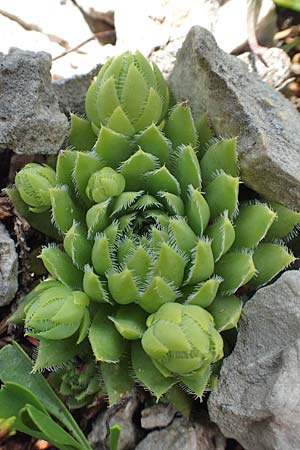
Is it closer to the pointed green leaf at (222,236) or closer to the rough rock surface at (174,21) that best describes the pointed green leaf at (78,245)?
the pointed green leaf at (222,236)

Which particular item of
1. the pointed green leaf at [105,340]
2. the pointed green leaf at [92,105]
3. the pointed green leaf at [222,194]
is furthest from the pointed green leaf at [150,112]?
the pointed green leaf at [105,340]

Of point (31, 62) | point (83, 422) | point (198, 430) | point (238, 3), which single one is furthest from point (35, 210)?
point (238, 3)

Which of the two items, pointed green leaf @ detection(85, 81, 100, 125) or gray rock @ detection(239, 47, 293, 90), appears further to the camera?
gray rock @ detection(239, 47, 293, 90)

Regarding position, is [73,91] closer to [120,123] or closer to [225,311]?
[120,123]

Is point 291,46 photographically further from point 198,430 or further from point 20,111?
point 198,430

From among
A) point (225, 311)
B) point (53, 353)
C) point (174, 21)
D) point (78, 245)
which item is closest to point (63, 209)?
point (78, 245)

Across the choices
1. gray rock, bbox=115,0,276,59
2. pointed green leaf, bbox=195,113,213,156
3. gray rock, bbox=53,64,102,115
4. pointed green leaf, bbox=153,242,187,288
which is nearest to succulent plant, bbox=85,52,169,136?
pointed green leaf, bbox=195,113,213,156

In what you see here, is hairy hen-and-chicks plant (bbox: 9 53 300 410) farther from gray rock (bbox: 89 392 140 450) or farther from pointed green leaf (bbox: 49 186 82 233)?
gray rock (bbox: 89 392 140 450)
